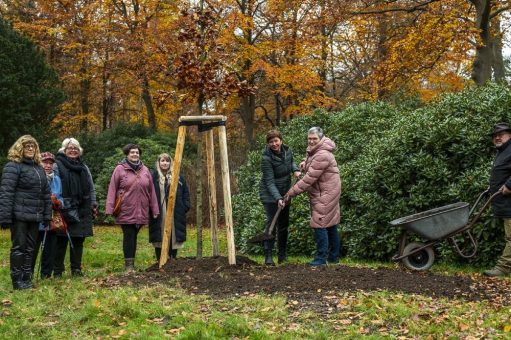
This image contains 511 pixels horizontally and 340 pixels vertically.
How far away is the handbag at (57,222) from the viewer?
8.73m

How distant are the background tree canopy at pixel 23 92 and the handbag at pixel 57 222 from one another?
948 centimetres

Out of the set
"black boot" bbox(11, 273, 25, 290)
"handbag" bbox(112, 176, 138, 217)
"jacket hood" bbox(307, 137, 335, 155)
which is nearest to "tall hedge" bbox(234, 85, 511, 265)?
"jacket hood" bbox(307, 137, 335, 155)

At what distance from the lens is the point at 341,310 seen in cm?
600

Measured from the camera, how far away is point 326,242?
868 cm

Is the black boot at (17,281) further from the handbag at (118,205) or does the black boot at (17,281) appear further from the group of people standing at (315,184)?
the group of people standing at (315,184)

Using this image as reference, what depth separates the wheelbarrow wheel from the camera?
830 cm

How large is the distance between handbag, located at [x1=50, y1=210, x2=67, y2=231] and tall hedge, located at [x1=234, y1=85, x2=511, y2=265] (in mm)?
4367

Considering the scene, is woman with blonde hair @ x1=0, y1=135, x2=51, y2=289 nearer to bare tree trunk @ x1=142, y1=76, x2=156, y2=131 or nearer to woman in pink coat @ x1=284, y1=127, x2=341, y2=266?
woman in pink coat @ x1=284, y1=127, x2=341, y2=266

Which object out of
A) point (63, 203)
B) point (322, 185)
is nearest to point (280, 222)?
point (322, 185)

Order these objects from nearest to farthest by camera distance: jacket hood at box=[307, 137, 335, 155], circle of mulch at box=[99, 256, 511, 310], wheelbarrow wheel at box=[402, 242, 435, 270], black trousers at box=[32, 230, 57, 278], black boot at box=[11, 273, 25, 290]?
circle of mulch at box=[99, 256, 511, 310]
black boot at box=[11, 273, 25, 290]
wheelbarrow wheel at box=[402, 242, 435, 270]
jacket hood at box=[307, 137, 335, 155]
black trousers at box=[32, 230, 57, 278]

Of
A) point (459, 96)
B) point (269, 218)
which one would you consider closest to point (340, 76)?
point (459, 96)

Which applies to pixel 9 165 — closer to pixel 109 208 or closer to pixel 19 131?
pixel 109 208

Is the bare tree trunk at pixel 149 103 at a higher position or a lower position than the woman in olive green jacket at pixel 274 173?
higher

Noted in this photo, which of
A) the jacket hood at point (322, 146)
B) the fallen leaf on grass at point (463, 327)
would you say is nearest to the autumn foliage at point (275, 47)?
the jacket hood at point (322, 146)
